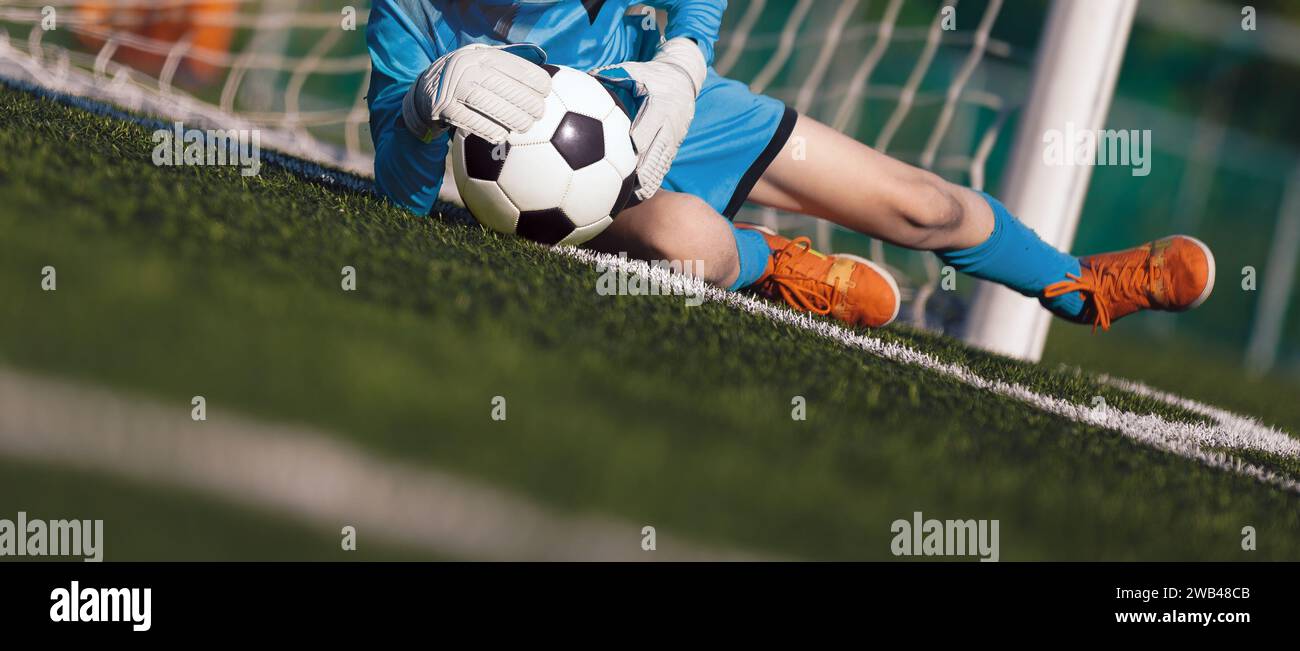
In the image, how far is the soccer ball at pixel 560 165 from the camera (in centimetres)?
196

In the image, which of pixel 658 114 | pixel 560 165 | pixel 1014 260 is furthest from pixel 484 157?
pixel 1014 260

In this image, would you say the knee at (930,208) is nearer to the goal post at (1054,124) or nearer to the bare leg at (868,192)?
the bare leg at (868,192)

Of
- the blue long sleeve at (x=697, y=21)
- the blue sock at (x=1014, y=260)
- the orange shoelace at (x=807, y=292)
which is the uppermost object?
the blue long sleeve at (x=697, y=21)

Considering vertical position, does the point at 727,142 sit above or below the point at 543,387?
above

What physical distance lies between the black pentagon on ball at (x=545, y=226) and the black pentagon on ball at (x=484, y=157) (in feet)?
0.34

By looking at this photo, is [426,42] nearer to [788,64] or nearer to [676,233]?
[676,233]

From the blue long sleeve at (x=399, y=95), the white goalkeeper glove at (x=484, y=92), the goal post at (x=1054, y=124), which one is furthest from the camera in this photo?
the goal post at (x=1054, y=124)

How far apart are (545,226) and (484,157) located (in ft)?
0.59

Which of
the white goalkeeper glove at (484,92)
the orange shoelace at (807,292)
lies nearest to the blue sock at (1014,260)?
the orange shoelace at (807,292)

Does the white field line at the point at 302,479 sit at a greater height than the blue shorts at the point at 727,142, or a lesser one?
lesser

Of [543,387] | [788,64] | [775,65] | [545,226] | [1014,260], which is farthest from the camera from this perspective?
[788,64]

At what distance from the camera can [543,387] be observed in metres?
1.18
